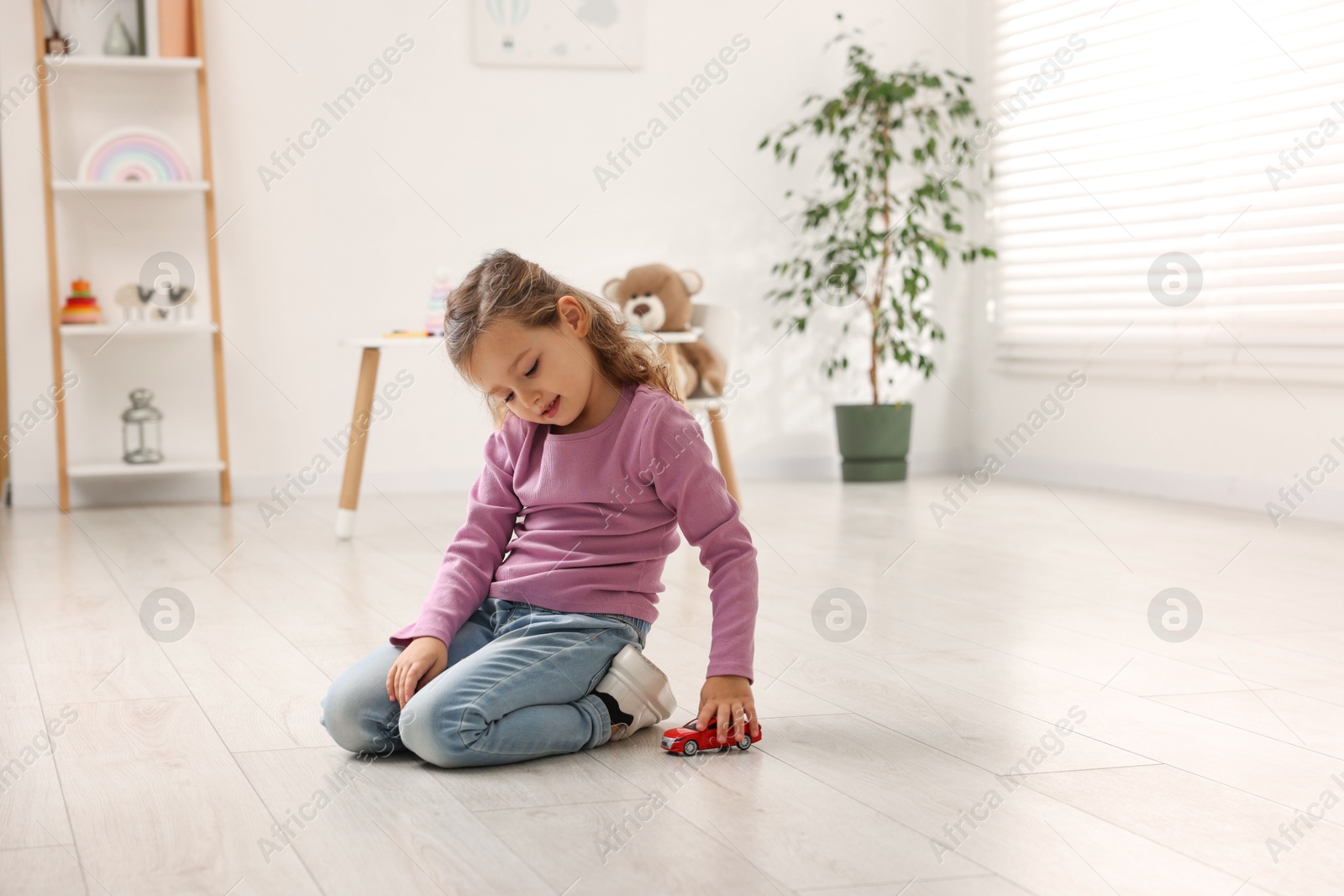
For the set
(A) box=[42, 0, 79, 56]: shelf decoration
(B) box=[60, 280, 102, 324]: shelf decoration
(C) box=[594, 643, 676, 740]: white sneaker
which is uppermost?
(A) box=[42, 0, 79, 56]: shelf decoration

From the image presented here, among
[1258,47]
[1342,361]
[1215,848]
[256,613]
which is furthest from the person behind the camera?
[1258,47]

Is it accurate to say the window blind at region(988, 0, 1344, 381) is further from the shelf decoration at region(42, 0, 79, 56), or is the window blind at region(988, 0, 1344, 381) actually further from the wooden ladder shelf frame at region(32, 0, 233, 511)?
the shelf decoration at region(42, 0, 79, 56)

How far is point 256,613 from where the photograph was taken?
2193 mm

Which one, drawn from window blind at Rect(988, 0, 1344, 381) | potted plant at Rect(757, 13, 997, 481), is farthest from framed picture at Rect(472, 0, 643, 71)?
window blind at Rect(988, 0, 1344, 381)

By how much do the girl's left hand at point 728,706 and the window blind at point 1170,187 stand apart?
7.51 feet

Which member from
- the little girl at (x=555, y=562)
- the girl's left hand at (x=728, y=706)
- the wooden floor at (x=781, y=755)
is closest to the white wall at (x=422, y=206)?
the wooden floor at (x=781, y=755)

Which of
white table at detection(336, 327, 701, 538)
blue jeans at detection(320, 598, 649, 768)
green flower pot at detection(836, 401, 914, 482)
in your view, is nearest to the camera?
blue jeans at detection(320, 598, 649, 768)

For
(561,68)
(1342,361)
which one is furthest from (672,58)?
(1342,361)

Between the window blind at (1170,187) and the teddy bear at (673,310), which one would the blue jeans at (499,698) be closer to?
the teddy bear at (673,310)

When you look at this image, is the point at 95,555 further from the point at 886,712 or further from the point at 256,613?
the point at 886,712

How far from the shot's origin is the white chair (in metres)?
3.42

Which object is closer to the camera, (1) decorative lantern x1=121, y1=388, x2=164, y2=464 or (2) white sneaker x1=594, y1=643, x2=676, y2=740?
(2) white sneaker x1=594, y1=643, x2=676, y2=740

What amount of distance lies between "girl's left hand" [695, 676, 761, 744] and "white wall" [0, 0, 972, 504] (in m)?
2.84

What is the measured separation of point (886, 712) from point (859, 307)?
3075 mm
